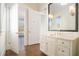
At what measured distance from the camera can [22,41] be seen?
1.82m

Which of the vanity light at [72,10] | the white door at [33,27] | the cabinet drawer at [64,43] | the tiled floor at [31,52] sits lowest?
the tiled floor at [31,52]

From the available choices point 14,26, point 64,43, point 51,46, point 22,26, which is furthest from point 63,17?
point 14,26

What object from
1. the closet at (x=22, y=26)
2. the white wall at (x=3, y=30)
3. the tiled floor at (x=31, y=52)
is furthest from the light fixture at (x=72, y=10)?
the white wall at (x=3, y=30)

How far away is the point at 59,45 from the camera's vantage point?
1781mm

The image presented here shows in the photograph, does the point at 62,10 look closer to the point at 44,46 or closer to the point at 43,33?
the point at 43,33

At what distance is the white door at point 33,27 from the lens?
1.80m

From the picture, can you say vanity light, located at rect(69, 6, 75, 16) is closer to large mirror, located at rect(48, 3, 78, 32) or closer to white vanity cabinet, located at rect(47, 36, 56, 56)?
large mirror, located at rect(48, 3, 78, 32)

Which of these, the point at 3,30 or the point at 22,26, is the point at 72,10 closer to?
the point at 22,26

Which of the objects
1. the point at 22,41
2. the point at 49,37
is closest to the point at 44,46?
the point at 49,37

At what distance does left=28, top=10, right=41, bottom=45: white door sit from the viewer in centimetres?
180

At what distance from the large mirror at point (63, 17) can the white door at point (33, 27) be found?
8.8 inches

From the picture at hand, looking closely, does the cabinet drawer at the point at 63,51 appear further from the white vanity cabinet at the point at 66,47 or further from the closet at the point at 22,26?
the closet at the point at 22,26

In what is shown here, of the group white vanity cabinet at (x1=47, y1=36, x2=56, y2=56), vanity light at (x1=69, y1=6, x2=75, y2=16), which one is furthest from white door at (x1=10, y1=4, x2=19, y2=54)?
vanity light at (x1=69, y1=6, x2=75, y2=16)

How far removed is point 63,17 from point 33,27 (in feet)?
1.89
